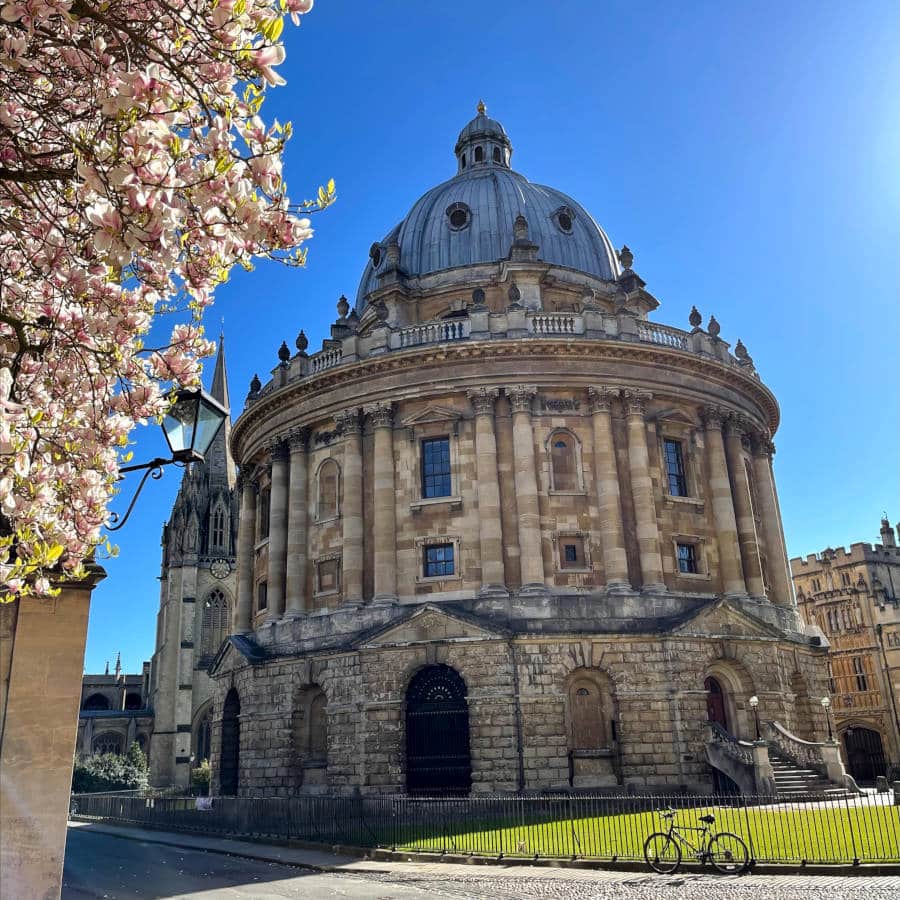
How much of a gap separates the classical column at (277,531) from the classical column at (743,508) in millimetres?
18565

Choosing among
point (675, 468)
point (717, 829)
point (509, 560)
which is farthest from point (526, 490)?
point (717, 829)

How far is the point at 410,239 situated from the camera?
43250 mm

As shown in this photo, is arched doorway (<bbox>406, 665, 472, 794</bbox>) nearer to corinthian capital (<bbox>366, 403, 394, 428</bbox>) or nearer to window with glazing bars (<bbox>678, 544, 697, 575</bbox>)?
corinthian capital (<bbox>366, 403, 394, 428</bbox>)

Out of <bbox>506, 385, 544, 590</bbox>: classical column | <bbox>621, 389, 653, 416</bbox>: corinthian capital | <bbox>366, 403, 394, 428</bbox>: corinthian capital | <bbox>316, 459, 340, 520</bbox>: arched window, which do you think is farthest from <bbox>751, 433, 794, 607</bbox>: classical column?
<bbox>316, 459, 340, 520</bbox>: arched window

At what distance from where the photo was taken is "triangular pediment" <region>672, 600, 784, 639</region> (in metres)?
30.1

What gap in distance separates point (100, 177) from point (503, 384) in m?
28.2

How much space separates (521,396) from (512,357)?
1562 millimetres

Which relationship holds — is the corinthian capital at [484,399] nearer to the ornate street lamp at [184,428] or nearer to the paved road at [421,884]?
the paved road at [421,884]

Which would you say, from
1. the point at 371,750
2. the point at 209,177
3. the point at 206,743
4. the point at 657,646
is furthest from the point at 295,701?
the point at 206,743

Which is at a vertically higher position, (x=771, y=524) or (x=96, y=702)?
(x=771, y=524)

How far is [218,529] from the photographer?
82.4 meters

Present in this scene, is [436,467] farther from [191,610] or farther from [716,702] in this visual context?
[191,610]

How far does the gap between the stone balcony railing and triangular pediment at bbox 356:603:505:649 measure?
33.8ft

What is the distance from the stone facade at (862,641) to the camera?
57844mm
